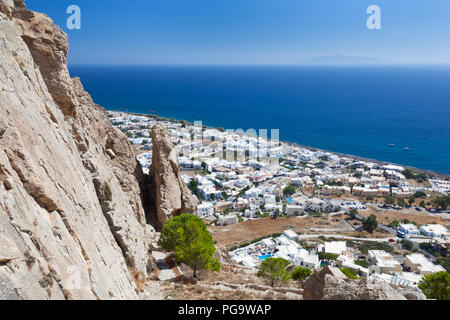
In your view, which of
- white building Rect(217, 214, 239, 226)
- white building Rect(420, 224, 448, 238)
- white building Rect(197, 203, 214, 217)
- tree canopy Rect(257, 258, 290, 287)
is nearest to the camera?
tree canopy Rect(257, 258, 290, 287)

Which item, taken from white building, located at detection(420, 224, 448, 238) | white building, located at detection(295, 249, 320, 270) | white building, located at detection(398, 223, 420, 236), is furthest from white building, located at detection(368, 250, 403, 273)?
white building, located at detection(420, 224, 448, 238)

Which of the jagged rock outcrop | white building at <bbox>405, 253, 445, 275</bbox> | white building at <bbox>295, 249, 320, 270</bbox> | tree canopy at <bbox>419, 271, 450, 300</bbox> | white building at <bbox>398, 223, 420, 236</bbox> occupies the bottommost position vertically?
white building at <bbox>398, 223, 420, 236</bbox>

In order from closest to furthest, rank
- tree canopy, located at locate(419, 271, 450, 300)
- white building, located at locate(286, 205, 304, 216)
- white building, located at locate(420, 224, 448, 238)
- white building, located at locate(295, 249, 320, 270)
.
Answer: tree canopy, located at locate(419, 271, 450, 300) < white building, located at locate(295, 249, 320, 270) < white building, located at locate(420, 224, 448, 238) < white building, located at locate(286, 205, 304, 216)

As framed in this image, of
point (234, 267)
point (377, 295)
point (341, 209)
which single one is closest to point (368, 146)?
point (341, 209)

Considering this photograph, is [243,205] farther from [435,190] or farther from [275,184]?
[435,190]

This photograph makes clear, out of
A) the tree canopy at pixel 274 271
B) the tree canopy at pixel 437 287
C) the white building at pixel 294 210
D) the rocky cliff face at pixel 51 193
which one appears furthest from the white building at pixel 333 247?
the rocky cliff face at pixel 51 193

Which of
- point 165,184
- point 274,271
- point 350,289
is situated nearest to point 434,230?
point 274,271

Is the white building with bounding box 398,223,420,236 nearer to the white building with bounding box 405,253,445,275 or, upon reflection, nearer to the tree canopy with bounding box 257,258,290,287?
the white building with bounding box 405,253,445,275
